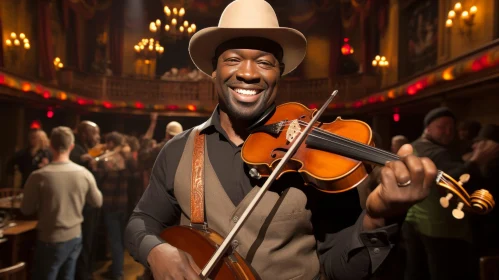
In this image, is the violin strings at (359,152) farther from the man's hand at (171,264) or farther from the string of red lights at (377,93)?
the string of red lights at (377,93)

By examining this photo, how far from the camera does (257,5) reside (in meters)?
1.31

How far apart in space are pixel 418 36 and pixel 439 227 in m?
1.71

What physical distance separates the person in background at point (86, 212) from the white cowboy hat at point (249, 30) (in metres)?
2.46

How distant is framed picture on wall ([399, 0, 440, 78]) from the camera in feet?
10.5

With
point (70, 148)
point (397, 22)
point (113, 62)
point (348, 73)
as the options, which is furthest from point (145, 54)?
point (397, 22)

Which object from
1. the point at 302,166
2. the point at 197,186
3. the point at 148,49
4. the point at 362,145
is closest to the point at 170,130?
the point at 148,49

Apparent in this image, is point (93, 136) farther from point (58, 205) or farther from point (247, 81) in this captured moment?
point (247, 81)

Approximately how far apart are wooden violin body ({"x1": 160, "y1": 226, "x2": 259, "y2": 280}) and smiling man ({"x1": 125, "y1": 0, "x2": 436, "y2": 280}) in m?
0.05

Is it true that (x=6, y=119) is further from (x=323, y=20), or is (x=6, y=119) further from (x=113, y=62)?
(x=323, y=20)

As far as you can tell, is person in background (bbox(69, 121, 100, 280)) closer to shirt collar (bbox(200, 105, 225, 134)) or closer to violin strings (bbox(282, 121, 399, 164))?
shirt collar (bbox(200, 105, 225, 134))

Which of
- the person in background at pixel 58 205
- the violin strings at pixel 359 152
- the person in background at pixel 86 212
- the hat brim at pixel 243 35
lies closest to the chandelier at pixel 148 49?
the person in background at pixel 86 212

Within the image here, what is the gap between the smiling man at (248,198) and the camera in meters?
1.12

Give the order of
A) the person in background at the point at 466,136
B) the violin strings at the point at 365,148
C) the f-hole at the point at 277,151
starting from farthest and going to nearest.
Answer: the person in background at the point at 466,136, the f-hole at the point at 277,151, the violin strings at the point at 365,148

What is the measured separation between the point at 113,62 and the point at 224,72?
2908mm
